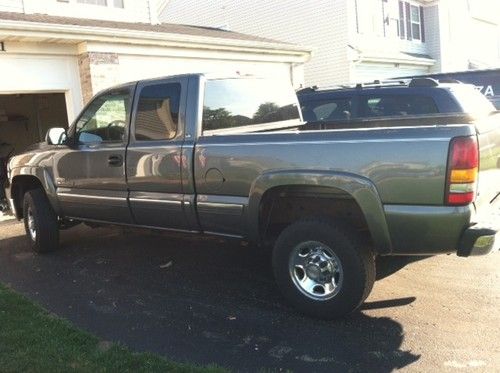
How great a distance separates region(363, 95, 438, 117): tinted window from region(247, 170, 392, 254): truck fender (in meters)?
3.58

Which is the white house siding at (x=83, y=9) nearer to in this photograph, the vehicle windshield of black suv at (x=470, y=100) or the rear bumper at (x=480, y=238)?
the vehicle windshield of black suv at (x=470, y=100)

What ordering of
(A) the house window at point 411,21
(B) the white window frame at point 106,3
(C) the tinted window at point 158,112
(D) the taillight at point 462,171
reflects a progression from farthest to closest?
1. (A) the house window at point 411,21
2. (B) the white window frame at point 106,3
3. (C) the tinted window at point 158,112
4. (D) the taillight at point 462,171

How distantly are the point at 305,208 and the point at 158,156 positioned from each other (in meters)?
1.43

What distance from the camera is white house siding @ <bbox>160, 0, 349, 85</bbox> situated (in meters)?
18.8

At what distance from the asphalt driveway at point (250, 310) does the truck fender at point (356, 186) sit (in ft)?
2.29

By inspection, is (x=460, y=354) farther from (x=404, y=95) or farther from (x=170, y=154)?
(x=404, y=95)

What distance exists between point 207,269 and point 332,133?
2362mm

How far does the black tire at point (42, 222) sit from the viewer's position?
21.3 ft

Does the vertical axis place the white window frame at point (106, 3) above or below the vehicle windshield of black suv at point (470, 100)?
above

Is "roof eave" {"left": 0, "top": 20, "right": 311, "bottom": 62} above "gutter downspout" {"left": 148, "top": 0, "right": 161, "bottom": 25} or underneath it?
underneath

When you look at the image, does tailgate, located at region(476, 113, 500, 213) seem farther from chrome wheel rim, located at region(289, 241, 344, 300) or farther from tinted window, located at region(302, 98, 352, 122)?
tinted window, located at region(302, 98, 352, 122)

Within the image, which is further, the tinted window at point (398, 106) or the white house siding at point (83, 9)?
the white house siding at point (83, 9)

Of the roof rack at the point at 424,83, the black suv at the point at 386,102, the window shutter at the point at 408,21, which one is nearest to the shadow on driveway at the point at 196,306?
the black suv at the point at 386,102

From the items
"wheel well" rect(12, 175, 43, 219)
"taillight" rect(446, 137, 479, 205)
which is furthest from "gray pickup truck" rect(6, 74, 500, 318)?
"wheel well" rect(12, 175, 43, 219)
